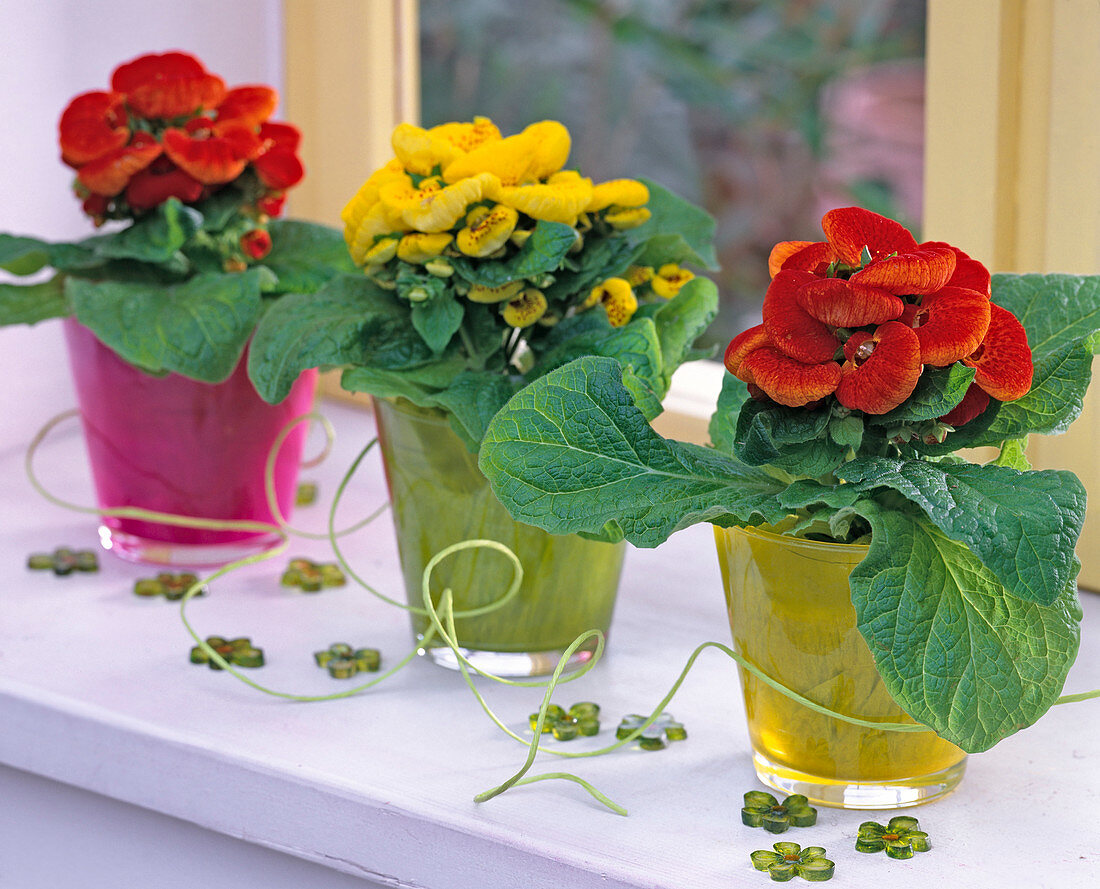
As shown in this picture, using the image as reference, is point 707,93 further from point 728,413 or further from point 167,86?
point 728,413

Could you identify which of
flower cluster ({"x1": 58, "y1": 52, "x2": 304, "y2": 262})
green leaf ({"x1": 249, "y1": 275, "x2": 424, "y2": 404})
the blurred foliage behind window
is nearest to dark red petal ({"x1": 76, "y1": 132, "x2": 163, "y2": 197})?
flower cluster ({"x1": 58, "y1": 52, "x2": 304, "y2": 262})

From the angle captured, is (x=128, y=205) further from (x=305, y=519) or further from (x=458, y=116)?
(x=458, y=116)

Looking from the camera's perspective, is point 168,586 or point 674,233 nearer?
point 674,233

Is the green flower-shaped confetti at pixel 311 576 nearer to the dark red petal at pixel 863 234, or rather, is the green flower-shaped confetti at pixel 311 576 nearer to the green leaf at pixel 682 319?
the green leaf at pixel 682 319

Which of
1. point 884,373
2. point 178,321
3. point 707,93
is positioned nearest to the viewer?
point 884,373

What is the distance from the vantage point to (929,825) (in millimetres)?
511

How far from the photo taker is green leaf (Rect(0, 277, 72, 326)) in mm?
750

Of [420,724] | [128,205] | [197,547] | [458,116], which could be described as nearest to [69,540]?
[197,547]

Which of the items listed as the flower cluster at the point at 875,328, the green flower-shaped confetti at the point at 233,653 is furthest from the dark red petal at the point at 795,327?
the green flower-shaped confetti at the point at 233,653

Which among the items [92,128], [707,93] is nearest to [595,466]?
[92,128]

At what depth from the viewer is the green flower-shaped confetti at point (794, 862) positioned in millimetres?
473

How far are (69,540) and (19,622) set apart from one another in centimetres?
13

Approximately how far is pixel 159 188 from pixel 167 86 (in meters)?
0.06

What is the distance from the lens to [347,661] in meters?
0.66
